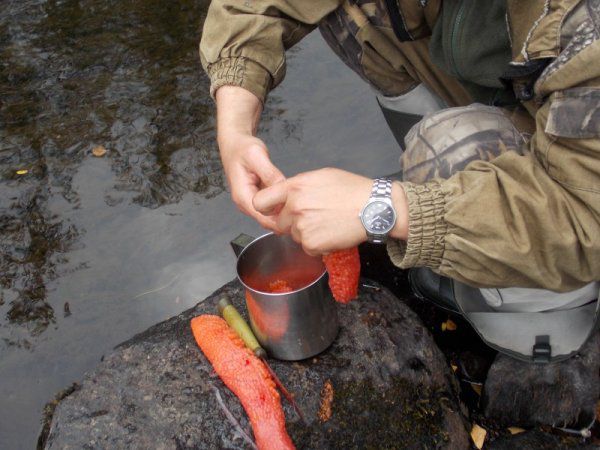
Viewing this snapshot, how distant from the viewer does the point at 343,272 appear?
2.61 m

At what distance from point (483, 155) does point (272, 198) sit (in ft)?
2.90

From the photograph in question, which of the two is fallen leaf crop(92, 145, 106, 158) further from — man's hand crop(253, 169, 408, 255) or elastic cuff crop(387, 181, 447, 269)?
elastic cuff crop(387, 181, 447, 269)

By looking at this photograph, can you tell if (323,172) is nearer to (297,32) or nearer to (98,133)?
(297,32)

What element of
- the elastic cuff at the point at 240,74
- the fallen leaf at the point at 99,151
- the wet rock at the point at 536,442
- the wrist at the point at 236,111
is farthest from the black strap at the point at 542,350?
the fallen leaf at the point at 99,151

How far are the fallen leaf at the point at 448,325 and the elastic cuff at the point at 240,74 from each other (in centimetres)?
164

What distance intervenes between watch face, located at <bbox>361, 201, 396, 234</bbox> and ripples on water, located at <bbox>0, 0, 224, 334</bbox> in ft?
7.58

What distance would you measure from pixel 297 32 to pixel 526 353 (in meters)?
2.03

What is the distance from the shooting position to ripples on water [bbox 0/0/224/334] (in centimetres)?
390

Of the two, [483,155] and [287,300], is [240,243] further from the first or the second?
[483,155]

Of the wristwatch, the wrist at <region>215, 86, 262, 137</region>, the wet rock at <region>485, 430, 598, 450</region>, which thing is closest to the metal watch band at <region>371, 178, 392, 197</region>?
the wristwatch

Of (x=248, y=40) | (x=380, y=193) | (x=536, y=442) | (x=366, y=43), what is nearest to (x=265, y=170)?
(x=380, y=193)

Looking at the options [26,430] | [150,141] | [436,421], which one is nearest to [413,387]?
[436,421]

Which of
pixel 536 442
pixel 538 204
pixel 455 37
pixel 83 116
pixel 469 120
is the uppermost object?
pixel 455 37

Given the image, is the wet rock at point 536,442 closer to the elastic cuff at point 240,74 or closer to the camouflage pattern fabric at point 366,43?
the camouflage pattern fabric at point 366,43
